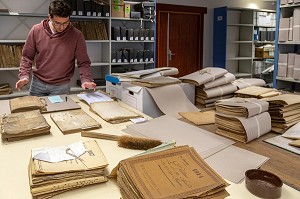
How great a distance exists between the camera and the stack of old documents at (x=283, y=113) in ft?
4.98

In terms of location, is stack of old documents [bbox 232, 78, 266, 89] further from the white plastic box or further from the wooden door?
the wooden door

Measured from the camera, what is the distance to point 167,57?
19.6 ft

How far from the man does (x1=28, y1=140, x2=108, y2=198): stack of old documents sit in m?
1.33

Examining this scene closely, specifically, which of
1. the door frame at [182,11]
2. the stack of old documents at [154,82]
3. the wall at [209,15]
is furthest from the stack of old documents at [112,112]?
the wall at [209,15]

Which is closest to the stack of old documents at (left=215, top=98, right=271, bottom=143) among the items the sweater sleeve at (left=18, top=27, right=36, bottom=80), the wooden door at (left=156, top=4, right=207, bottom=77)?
the sweater sleeve at (left=18, top=27, right=36, bottom=80)

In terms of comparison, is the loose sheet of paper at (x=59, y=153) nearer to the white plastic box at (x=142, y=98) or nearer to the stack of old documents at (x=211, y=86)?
the white plastic box at (x=142, y=98)

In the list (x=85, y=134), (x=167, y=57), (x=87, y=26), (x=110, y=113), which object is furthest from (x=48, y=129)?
(x=167, y=57)

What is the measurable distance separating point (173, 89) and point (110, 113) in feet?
1.69

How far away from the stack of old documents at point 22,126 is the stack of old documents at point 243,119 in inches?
33.6

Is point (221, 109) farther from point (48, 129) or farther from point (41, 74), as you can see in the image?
point (41, 74)

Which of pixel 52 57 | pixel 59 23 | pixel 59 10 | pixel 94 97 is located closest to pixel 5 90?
pixel 52 57

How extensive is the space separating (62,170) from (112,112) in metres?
0.86

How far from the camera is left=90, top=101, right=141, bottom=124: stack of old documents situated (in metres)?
1.65

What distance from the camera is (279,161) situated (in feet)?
3.82
